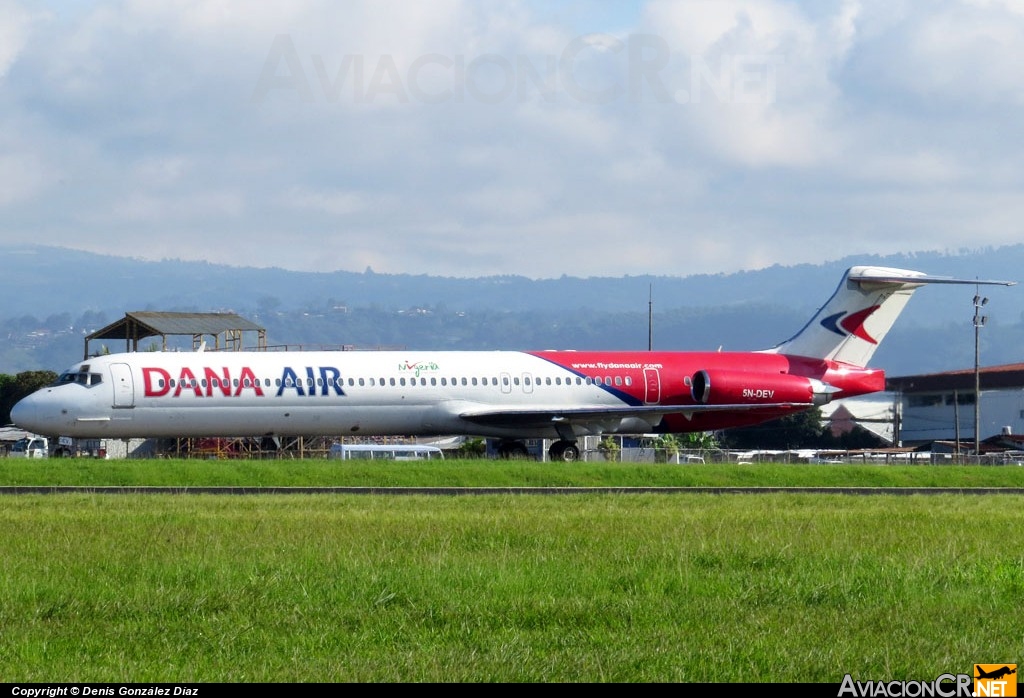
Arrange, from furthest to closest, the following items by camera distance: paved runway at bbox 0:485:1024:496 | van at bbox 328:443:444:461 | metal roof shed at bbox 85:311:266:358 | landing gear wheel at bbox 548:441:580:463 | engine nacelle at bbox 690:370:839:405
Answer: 1. metal roof shed at bbox 85:311:266:358
2. van at bbox 328:443:444:461
3. landing gear wheel at bbox 548:441:580:463
4. engine nacelle at bbox 690:370:839:405
5. paved runway at bbox 0:485:1024:496

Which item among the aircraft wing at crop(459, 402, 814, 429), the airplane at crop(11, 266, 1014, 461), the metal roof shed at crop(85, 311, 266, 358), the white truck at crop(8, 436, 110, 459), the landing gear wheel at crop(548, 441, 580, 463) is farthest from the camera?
the metal roof shed at crop(85, 311, 266, 358)

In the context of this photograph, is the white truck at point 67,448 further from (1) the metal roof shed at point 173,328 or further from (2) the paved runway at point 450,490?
(2) the paved runway at point 450,490

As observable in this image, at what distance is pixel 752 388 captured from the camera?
46250 mm

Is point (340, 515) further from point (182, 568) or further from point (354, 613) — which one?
point (354, 613)

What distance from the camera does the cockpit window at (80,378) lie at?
41.2 meters

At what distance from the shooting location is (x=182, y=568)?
15.6 m

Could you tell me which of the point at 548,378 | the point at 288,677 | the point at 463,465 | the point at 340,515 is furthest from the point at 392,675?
the point at 548,378

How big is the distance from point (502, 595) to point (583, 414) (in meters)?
30.8

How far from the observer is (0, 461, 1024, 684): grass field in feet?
36.2

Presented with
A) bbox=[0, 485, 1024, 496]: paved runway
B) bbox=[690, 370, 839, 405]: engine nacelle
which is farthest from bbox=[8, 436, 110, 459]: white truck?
bbox=[690, 370, 839, 405]: engine nacelle

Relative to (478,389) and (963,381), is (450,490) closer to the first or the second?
(478,389)

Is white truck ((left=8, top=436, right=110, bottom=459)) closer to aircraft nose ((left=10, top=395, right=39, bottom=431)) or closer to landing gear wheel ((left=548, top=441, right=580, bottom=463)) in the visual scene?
aircraft nose ((left=10, top=395, right=39, bottom=431))

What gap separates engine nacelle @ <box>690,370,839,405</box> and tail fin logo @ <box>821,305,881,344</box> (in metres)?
2.52

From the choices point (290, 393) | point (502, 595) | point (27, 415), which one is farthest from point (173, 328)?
point (502, 595)
